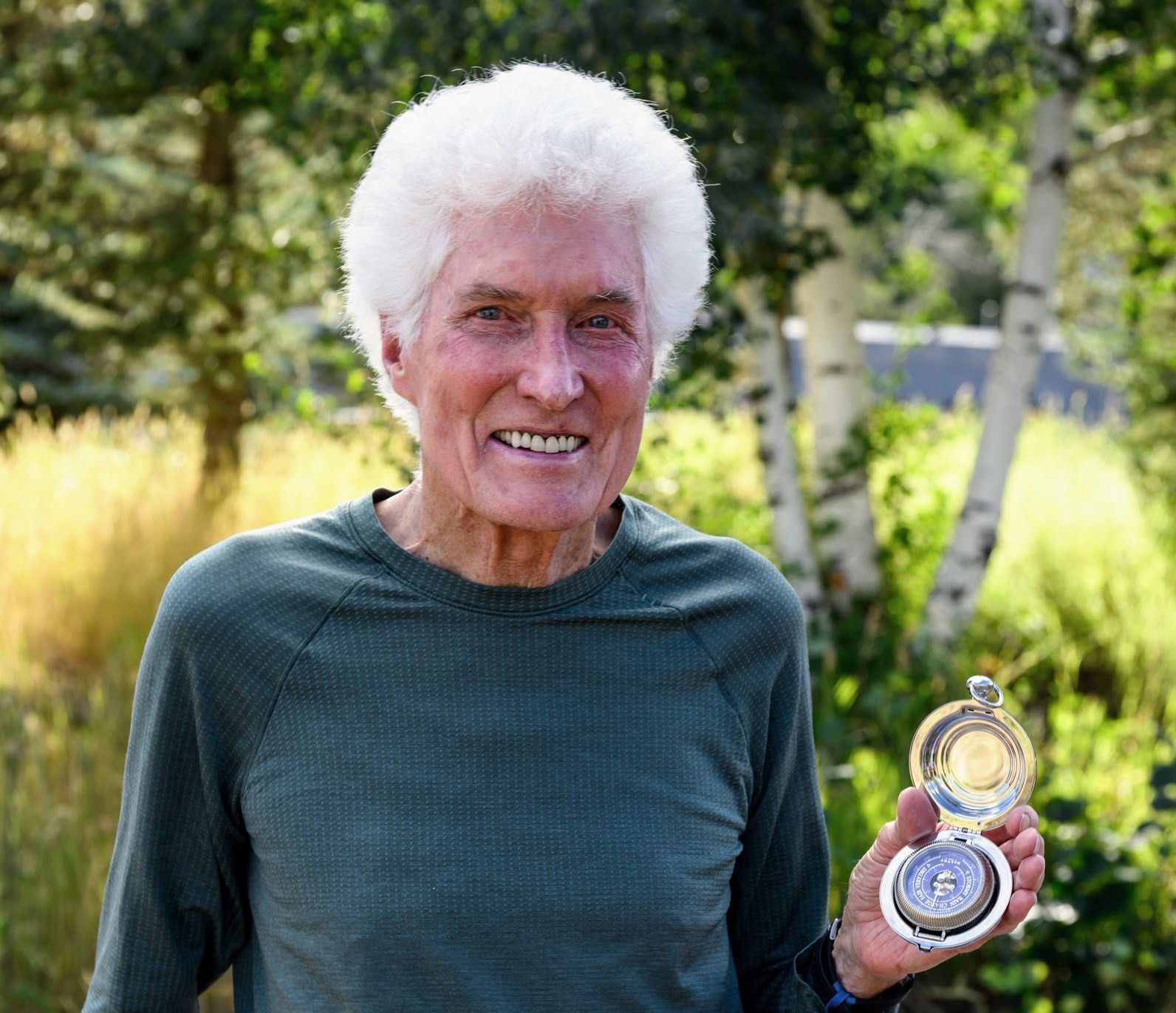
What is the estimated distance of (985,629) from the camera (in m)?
7.05

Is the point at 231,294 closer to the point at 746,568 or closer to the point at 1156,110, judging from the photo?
the point at 1156,110

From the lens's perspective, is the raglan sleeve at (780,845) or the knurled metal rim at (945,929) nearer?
the knurled metal rim at (945,929)

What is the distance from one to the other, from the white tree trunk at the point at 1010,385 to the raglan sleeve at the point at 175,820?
431 cm

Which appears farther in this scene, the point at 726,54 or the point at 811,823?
the point at 726,54

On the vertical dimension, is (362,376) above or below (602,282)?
below

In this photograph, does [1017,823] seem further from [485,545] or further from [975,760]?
[485,545]

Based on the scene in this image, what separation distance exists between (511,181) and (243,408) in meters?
7.46

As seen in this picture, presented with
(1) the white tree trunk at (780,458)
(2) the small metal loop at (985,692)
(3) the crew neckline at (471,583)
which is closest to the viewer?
(2) the small metal loop at (985,692)

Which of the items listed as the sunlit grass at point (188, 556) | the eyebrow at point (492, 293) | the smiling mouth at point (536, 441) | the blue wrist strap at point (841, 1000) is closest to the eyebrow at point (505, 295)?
the eyebrow at point (492, 293)

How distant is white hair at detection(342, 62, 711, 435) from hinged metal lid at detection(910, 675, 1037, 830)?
604mm

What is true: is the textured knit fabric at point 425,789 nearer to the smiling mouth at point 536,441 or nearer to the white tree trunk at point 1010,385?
the smiling mouth at point 536,441

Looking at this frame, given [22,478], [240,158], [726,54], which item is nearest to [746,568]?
[726,54]

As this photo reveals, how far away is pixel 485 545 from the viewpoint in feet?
5.75

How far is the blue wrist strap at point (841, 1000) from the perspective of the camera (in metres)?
1.67
